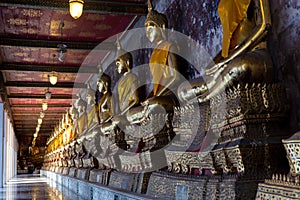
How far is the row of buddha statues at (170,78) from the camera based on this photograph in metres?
3.03

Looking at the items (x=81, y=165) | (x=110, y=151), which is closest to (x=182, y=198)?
(x=110, y=151)

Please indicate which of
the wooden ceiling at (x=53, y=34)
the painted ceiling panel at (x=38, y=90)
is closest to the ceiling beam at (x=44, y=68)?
the wooden ceiling at (x=53, y=34)

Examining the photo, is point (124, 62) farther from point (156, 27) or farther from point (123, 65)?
point (156, 27)

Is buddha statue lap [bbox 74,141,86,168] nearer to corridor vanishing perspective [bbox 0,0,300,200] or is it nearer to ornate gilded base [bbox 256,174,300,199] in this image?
corridor vanishing perspective [bbox 0,0,300,200]

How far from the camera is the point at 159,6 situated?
7.02 m

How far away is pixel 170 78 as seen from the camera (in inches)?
204

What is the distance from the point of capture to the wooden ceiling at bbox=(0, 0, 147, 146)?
730 cm

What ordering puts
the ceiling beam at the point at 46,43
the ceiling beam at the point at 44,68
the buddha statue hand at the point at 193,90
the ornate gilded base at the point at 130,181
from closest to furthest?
1. the buddha statue hand at the point at 193,90
2. the ornate gilded base at the point at 130,181
3. the ceiling beam at the point at 46,43
4. the ceiling beam at the point at 44,68

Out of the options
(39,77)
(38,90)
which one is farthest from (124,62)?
(38,90)

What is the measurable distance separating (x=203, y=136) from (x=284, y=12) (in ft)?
4.34

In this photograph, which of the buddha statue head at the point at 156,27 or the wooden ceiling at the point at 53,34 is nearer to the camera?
the buddha statue head at the point at 156,27

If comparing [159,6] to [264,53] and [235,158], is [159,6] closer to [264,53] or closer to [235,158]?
[264,53]

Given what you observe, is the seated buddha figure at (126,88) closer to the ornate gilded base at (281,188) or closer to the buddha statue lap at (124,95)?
the buddha statue lap at (124,95)

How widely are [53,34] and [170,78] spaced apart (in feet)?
15.7
